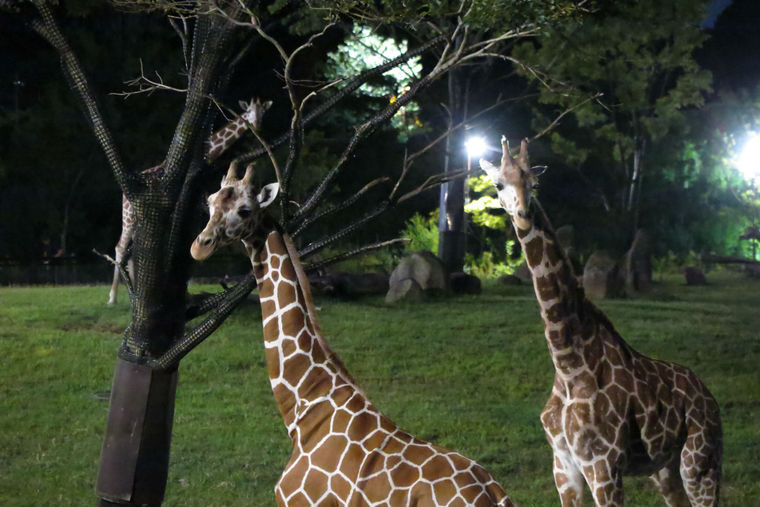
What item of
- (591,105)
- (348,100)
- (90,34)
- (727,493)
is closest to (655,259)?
(591,105)

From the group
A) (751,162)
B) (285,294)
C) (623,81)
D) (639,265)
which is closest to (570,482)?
(285,294)

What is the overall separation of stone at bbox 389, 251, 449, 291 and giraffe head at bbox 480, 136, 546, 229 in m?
9.70

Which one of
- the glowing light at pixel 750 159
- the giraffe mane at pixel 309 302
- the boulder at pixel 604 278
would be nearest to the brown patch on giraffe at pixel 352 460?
the giraffe mane at pixel 309 302

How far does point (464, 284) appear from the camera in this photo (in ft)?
47.6

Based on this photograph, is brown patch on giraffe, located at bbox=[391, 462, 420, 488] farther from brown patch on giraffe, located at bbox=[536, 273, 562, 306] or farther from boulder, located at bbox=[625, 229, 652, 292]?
boulder, located at bbox=[625, 229, 652, 292]

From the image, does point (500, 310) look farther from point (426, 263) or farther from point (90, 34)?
point (90, 34)

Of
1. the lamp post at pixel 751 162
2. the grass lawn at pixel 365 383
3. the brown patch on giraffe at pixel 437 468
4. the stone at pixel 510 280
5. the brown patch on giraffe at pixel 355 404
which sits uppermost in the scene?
the lamp post at pixel 751 162

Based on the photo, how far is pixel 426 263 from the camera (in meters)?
14.1

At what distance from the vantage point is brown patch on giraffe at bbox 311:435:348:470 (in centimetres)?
359

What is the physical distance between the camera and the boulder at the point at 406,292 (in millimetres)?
13492

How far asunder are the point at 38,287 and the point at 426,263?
6086mm

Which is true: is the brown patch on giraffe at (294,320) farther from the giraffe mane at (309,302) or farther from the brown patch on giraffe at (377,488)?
the brown patch on giraffe at (377,488)

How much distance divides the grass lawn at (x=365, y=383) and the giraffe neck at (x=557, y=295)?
254cm

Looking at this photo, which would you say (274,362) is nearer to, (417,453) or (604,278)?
(417,453)
